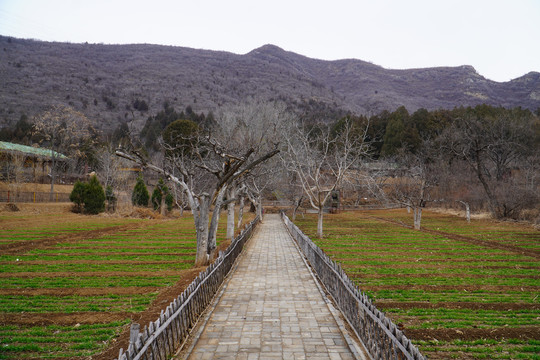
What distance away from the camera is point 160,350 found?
4.67 metres

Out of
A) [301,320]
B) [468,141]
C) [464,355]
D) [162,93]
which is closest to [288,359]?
[301,320]

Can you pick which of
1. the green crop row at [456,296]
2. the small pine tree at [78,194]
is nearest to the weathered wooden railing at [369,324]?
the green crop row at [456,296]

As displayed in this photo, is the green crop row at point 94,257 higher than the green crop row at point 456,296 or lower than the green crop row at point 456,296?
lower

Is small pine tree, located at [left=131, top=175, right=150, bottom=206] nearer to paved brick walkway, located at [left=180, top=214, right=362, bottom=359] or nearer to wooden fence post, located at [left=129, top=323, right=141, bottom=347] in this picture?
paved brick walkway, located at [left=180, top=214, right=362, bottom=359]

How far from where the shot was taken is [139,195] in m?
40.2

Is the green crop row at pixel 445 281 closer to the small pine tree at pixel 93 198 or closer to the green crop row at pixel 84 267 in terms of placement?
the green crop row at pixel 84 267

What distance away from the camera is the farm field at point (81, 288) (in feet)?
20.0

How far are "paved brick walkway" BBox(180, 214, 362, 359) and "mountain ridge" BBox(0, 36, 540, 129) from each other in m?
78.4

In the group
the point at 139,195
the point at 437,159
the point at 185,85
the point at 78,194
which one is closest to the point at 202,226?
the point at 78,194

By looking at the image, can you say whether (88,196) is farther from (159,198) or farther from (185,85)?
(185,85)

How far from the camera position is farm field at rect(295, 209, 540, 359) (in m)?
6.22

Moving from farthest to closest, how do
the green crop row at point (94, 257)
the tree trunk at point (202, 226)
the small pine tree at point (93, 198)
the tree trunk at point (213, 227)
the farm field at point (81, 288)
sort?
the small pine tree at point (93, 198) < the green crop row at point (94, 257) < the tree trunk at point (213, 227) < the tree trunk at point (202, 226) < the farm field at point (81, 288)

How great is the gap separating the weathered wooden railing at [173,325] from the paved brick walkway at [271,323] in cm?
32

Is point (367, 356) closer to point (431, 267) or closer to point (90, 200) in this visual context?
point (431, 267)
